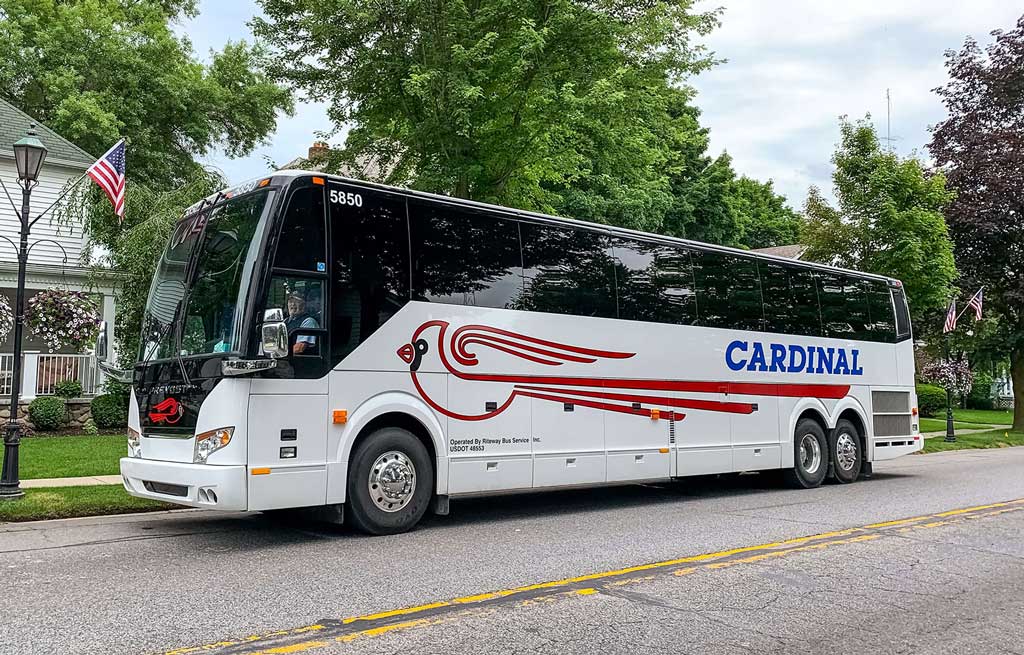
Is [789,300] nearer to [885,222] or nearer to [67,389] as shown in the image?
[885,222]

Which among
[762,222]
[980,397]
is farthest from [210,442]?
[762,222]

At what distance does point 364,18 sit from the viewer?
16188 mm

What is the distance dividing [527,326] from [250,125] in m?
28.2

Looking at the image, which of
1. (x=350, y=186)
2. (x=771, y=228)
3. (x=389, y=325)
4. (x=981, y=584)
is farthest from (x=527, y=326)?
(x=771, y=228)

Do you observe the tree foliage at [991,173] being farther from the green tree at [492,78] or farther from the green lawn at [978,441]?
the green tree at [492,78]

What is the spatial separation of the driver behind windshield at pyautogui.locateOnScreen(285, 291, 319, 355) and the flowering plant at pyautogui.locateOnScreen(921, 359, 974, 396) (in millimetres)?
23807

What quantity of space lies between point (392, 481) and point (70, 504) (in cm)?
443

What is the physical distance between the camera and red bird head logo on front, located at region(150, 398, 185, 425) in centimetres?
846

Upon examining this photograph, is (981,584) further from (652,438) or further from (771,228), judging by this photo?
(771,228)

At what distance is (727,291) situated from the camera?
13.4 metres

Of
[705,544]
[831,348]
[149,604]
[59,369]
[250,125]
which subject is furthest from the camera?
[250,125]

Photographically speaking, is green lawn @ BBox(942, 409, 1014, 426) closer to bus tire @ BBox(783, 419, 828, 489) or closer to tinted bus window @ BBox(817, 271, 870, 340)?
tinted bus window @ BBox(817, 271, 870, 340)

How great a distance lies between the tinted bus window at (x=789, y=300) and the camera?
46.0 feet

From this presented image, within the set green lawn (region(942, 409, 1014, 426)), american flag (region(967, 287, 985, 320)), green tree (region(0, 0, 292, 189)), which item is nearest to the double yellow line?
american flag (region(967, 287, 985, 320))
